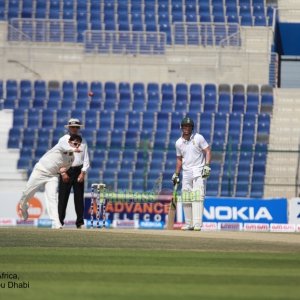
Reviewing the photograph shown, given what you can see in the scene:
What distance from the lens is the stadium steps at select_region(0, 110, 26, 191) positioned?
29766mm

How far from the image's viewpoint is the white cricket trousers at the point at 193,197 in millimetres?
19078

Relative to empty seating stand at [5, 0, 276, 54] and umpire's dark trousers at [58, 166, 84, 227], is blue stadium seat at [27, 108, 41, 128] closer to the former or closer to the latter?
empty seating stand at [5, 0, 276, 54]

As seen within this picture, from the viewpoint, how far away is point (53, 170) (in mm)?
19000

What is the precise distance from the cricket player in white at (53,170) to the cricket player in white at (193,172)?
68.1 inches

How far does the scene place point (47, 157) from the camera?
1895 centimetres

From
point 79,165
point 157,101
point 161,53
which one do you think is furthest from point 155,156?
point 79,165

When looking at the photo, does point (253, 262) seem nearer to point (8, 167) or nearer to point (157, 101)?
point (8, 167)

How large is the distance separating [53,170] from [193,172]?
87.8 inches

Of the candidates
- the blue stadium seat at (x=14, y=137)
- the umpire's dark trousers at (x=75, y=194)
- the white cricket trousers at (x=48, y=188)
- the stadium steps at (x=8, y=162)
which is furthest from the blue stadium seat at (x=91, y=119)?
the white cricket trousers at (x=48, y=188)

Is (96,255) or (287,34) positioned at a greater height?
(287,34)

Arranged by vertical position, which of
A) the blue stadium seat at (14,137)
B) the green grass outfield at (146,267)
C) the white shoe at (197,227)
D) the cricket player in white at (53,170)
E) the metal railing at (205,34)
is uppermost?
the metal railing at (205,34)

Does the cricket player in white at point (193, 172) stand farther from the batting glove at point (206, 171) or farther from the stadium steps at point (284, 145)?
the stadium steps at point (284, 145)

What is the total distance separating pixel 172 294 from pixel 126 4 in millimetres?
29864

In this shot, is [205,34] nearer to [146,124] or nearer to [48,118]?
[146,124]
